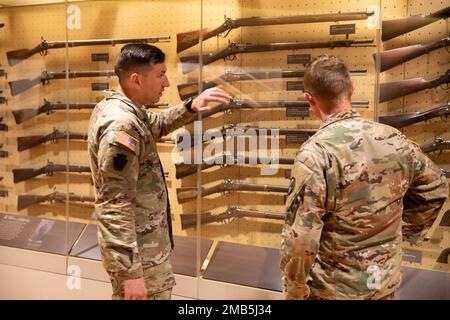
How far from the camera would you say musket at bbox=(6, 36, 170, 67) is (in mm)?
4098

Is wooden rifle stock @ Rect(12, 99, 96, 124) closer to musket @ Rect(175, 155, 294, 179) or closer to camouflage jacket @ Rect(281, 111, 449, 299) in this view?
musket @ Rect(175, 155, 294, 179)

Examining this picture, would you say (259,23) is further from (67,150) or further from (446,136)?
(67,150)

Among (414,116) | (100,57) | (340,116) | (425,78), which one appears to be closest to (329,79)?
(340,116)

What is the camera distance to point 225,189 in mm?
3848

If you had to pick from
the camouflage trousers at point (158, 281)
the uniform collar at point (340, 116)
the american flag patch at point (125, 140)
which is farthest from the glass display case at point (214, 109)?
the american flag patch at point (125, 140)

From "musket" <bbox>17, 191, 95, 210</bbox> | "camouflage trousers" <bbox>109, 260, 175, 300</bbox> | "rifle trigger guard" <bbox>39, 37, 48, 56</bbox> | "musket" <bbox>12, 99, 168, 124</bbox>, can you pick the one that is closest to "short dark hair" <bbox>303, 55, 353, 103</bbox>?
"camouflage trousers" <bbox>109, 260, 175, 300</bbox>

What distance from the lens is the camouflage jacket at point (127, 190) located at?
2.00m

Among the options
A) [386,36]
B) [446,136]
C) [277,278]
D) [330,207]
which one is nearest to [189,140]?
[277,278]

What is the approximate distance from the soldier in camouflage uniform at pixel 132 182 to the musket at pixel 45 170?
2.42 metres

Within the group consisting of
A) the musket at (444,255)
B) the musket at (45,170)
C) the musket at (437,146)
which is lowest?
the musket at (444,255)

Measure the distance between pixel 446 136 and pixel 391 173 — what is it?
1751 mm

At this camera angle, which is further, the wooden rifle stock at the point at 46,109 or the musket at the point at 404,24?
the wooden rifle stock at the point at 46,109

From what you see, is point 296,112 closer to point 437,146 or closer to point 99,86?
point 437,146

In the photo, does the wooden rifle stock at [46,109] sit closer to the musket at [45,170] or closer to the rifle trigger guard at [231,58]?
the musket at [45,170]
